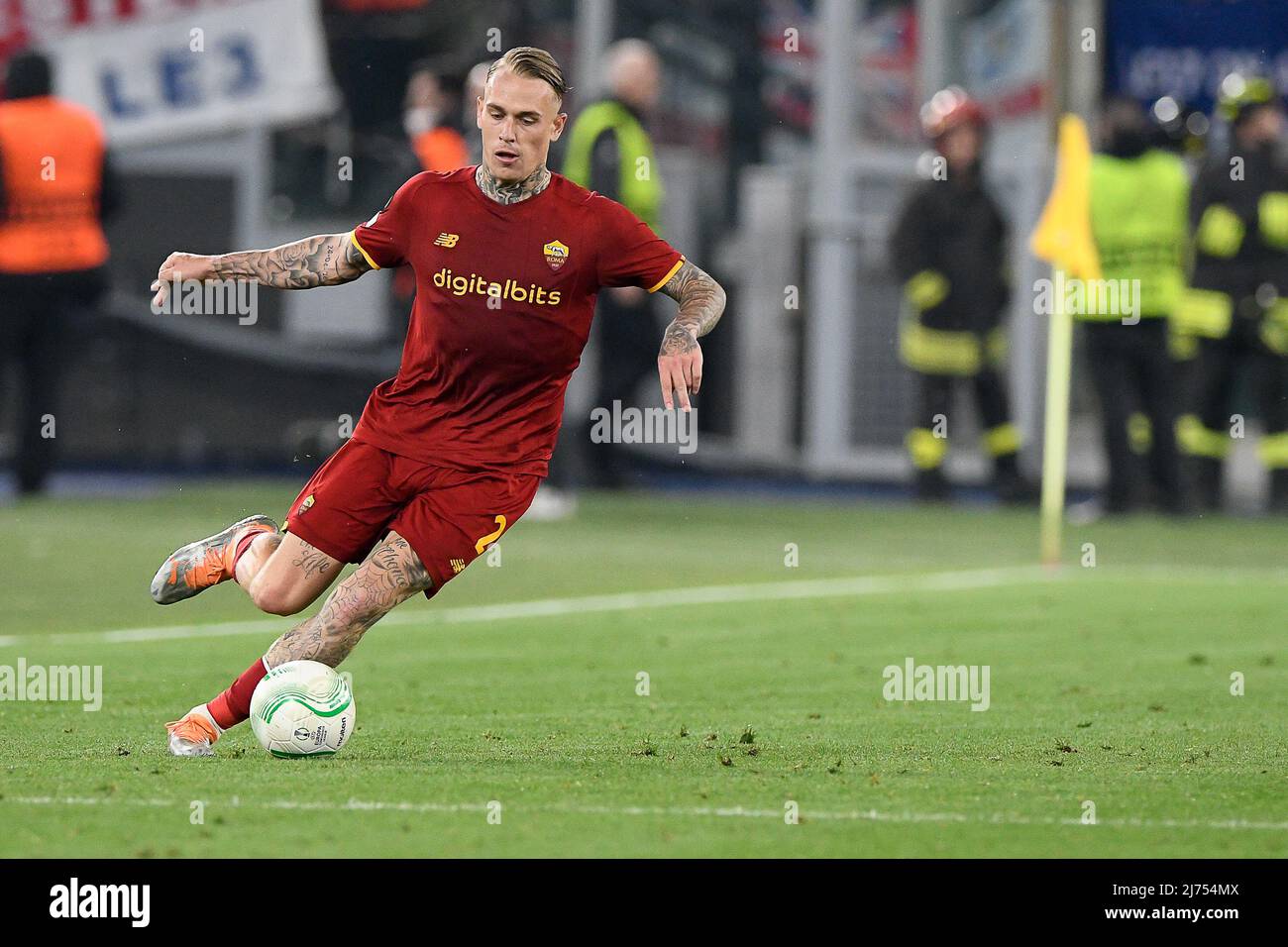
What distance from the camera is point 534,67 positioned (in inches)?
262

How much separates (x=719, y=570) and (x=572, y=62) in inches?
292

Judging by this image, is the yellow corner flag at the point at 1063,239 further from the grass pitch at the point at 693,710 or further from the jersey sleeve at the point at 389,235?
the jersey sleeve at the point at 389,235

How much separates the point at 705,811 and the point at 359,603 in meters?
1.34

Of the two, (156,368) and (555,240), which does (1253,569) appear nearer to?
(555,240)

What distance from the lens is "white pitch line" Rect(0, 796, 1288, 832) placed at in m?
5.82

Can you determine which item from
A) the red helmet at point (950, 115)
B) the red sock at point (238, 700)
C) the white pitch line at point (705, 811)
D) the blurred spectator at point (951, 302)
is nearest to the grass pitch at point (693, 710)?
the white pitch line at point (705, 811)

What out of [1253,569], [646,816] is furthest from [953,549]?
[646,816]

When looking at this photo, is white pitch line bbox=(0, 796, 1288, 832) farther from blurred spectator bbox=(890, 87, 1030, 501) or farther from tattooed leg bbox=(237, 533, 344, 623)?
blurred spectator bbox=(890, 87, 1030, 501)

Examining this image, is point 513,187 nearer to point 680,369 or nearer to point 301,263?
point 301,263

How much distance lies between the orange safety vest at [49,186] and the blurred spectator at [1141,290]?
6496 millimetres

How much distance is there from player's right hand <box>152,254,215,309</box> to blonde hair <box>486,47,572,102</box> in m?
0.97

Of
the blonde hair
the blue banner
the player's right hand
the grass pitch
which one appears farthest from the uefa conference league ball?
the blue banner

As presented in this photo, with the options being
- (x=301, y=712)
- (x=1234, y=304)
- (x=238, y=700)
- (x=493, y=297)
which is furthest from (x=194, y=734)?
(x=1234, y=304)

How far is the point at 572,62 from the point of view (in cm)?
1906
